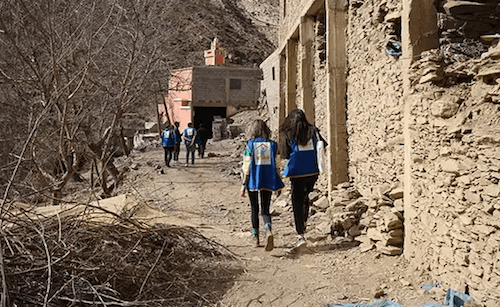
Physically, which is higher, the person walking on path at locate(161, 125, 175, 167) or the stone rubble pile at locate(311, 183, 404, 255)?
the person walking on path at locate(161, 125, 175, 167)

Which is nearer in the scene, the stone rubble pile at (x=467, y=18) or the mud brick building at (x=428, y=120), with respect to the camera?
the mud brick building at (x=428, y=120)

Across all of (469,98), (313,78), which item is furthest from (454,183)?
(313,78)

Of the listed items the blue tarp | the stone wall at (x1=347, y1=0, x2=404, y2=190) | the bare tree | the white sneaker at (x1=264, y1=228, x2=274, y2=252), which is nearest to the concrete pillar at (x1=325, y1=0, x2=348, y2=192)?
the stone wall at (x1=347, y1=0, x2=404, y2=190)

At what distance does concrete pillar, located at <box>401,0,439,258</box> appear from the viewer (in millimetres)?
4320

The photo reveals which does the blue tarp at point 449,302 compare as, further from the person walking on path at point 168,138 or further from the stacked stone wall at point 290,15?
the person walking on path at point 168,138

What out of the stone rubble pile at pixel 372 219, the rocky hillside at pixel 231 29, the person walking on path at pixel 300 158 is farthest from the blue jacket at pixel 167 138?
the rocky hillside at pixel 231 29

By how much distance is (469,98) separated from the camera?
3461mm

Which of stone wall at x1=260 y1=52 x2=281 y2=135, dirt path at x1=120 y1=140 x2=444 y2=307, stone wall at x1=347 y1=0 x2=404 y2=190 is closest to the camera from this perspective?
dirt path at x1=120 y1=140 x2=444 y2=307

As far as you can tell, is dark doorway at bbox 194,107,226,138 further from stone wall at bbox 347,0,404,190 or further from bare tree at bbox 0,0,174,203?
stone wall at bbox 347,0,404,190

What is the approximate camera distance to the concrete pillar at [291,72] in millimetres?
11367

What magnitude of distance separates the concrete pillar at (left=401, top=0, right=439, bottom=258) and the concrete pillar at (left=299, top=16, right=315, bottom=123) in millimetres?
4902

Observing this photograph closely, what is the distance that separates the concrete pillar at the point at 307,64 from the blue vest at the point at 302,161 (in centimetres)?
435

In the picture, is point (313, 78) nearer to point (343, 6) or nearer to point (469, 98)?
point (343, 6)

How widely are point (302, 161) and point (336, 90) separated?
227 cm
